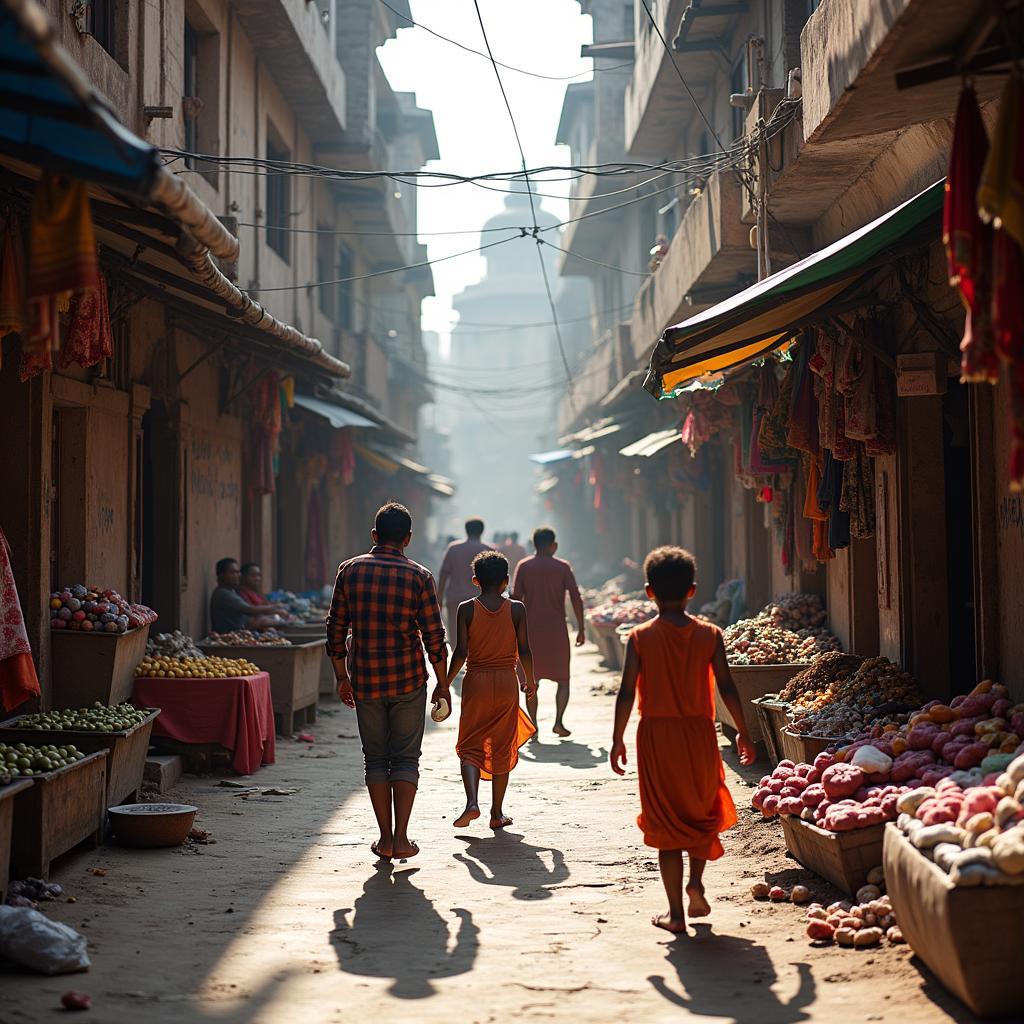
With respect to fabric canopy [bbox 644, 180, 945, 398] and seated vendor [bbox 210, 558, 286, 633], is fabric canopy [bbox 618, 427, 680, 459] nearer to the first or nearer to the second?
seated vendor [bbox 210, 558, 286, 633]

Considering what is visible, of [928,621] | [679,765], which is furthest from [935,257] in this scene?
[679,765]

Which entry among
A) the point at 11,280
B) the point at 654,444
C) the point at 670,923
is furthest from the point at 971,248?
the point at 654,444

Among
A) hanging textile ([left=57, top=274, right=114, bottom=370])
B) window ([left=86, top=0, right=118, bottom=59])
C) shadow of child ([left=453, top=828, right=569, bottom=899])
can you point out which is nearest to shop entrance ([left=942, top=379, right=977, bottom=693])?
shadow of child ([left=453, top=828, right=569, bottom=899])

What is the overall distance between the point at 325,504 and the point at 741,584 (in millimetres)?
9523

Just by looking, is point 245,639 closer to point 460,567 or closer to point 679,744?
point 460,567

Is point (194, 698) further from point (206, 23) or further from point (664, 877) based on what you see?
point (206, 23)

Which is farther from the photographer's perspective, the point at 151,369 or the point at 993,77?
the point at 151,369

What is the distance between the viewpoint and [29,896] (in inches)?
245

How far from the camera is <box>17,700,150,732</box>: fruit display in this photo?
7.76m

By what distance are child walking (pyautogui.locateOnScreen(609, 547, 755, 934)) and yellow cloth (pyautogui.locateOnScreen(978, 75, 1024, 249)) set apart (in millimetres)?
2146

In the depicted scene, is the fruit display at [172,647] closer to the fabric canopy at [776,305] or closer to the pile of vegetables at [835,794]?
the fabric canopy at [776,305]

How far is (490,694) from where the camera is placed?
8031 mm

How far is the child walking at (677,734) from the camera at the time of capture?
5668 millimetres

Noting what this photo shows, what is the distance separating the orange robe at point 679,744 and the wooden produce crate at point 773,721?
9.83 ft
